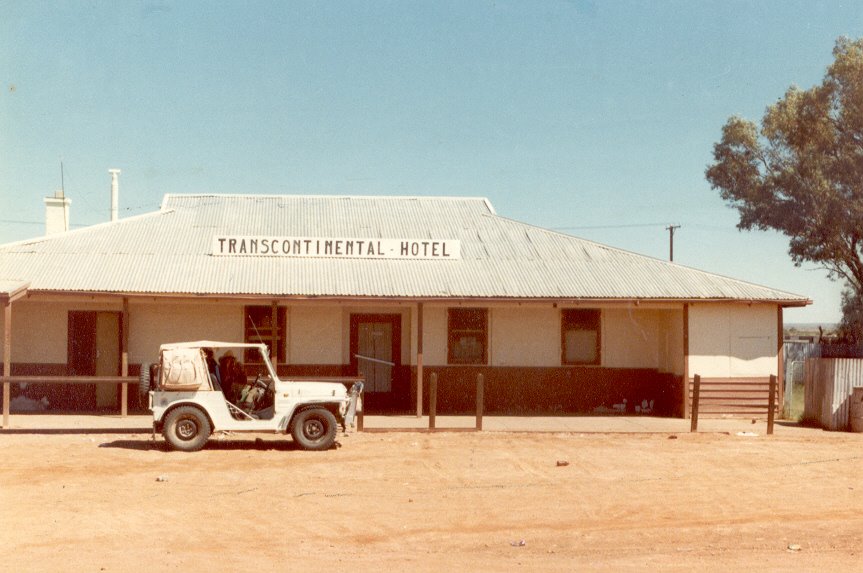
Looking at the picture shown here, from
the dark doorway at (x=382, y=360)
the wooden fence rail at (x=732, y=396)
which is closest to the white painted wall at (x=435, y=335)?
the dark doorway at (x=382, y=360)

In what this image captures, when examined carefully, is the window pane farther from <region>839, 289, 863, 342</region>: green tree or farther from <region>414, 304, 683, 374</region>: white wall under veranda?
<region>839, 289, 863, 342</region>: green tree

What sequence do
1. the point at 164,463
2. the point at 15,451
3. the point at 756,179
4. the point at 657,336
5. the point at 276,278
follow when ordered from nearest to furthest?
the point at 164,463, the point at 15,451, the point at 276,278, the point at 657,336, the point at 756,179

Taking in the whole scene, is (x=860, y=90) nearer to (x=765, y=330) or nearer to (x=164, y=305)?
(x=765, y=330)

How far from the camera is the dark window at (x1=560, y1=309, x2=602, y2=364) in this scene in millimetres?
20547

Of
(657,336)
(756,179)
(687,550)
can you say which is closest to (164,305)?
(657,336)

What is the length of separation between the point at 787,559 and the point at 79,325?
16.0 m

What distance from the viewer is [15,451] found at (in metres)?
13.9

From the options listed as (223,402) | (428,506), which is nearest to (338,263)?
(223,402)

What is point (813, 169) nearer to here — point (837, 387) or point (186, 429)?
point (837, 387)

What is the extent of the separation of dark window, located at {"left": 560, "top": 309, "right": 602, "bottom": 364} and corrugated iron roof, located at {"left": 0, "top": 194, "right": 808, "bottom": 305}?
975 mm

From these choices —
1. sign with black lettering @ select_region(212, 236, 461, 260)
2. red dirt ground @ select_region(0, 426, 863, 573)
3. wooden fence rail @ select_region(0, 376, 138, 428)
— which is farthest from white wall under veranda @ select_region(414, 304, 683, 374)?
wooden fence rail @ select_region(0, 376, 138, 428)

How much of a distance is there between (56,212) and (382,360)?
32.4 feet

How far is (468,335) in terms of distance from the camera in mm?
20406

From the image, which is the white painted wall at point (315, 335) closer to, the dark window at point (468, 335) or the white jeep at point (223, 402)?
the dark window at point (468, 335)
